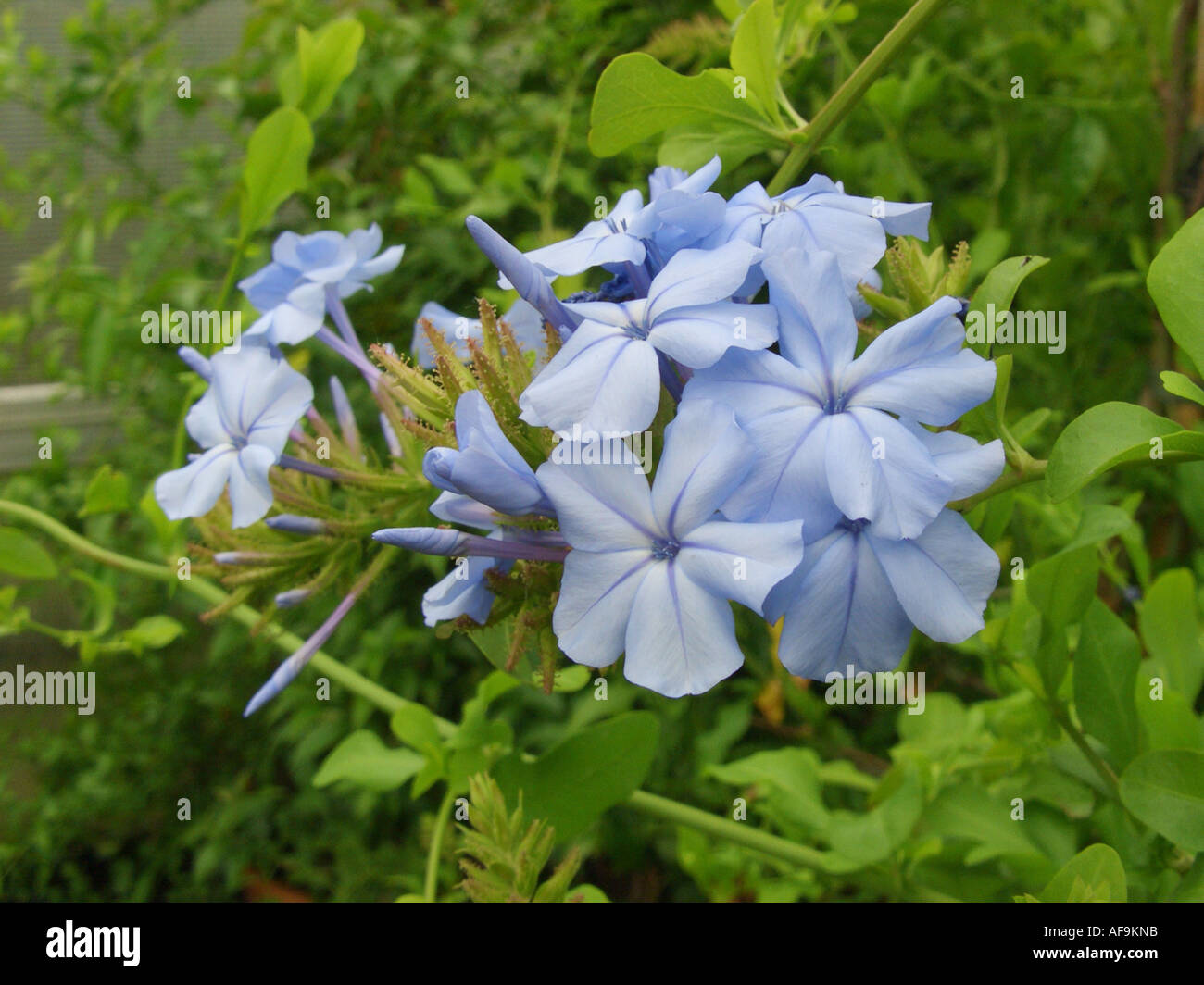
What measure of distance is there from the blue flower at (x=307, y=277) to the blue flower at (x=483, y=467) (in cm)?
22

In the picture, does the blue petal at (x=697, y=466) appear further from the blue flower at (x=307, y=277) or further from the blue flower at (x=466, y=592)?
the blue flower at (x=307, y=277)

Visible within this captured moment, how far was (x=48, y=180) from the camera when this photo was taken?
1995mm

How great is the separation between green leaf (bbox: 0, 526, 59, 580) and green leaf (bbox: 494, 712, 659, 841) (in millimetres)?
483

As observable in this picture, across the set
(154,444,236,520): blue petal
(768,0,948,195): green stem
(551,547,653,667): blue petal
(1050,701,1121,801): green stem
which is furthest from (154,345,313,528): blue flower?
(1050,701,1121,801): green stem

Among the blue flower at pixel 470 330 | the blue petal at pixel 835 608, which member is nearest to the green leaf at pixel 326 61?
the blue flower at pixel 470 330

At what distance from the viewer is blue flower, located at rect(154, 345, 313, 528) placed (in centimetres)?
57

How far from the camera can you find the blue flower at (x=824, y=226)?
475mm

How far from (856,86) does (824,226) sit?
0.18 metres

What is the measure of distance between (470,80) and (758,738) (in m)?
1.12

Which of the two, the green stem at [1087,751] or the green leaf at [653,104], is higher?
the green leaf at [653,104]

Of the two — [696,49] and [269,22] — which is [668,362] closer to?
[696,49]

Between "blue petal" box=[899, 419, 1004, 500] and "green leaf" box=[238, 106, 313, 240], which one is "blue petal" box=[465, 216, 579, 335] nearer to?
"blue petal" box=[899, 419, 1004, 500]
